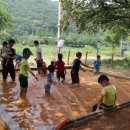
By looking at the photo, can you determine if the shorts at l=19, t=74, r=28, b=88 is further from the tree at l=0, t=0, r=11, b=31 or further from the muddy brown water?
the tree at l=0, t=0, r=11, b=31

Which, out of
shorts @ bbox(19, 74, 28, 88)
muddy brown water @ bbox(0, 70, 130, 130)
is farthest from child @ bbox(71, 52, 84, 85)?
shorts @ bbox(19, 74, 28, 88)

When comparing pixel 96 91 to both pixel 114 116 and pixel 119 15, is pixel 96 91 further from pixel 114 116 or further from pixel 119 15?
pixel 119 15

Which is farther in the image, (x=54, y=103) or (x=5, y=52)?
(x=5, y=52)

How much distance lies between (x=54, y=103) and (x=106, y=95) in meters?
2.10

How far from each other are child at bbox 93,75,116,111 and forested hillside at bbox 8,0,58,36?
291 feet

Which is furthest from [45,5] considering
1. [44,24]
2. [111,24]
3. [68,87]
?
[68,87]

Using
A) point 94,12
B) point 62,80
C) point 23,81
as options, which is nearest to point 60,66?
point 62,80

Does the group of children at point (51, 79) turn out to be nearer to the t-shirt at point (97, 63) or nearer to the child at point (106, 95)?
the child at point (106, 95)

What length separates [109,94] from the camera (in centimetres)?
818

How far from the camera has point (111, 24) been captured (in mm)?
25938

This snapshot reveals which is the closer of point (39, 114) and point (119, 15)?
point (39, 114)

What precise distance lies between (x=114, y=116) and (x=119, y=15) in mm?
16794

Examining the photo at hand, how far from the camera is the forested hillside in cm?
10444

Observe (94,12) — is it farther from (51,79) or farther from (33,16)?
(33,16)
